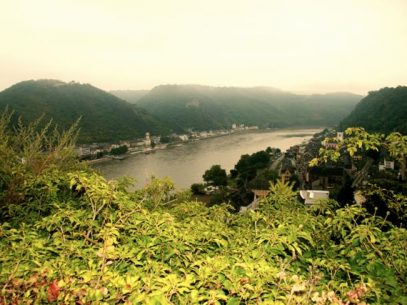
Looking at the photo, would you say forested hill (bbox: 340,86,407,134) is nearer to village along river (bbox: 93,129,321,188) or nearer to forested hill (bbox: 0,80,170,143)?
village along river (bbox: 93,129,321,188)

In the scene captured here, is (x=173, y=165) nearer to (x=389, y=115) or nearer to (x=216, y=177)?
(x=216, y=177)

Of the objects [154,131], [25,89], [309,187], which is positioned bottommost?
[309,187]

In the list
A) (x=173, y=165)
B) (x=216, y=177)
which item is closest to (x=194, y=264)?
(x=216, y=177)

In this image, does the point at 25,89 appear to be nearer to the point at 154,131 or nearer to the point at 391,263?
the point at 154,131

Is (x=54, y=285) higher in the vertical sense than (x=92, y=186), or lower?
lower

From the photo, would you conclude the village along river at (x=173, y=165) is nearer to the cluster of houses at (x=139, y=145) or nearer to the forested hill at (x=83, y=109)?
the cluster of houses at (x=139, y=145)

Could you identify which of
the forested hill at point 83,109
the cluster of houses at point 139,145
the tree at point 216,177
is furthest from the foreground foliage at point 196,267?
the forested hill at point 83,109

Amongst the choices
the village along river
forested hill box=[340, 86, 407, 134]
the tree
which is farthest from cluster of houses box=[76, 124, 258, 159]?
forested hill box=[340, 86, 407, 134]

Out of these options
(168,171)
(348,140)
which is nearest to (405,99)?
(168,171)
